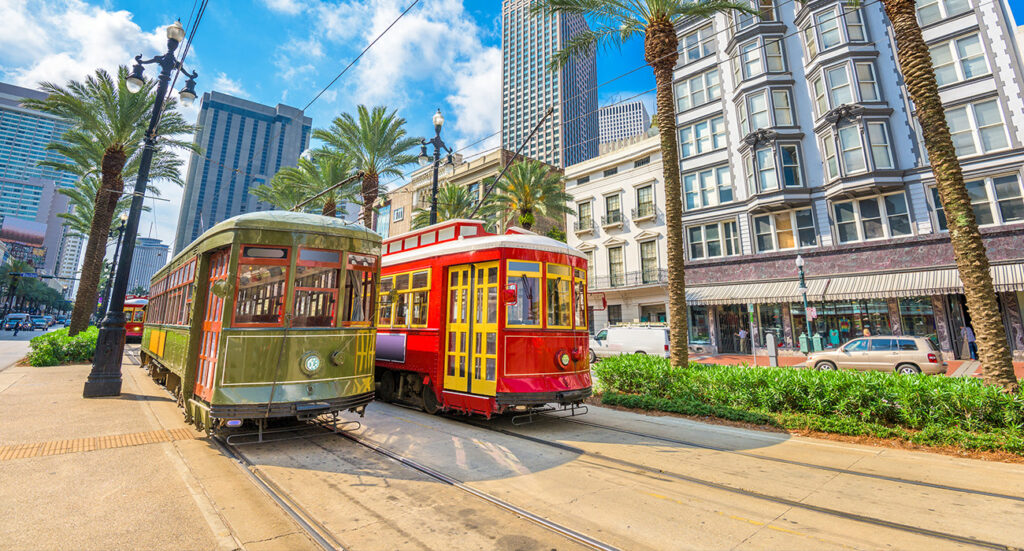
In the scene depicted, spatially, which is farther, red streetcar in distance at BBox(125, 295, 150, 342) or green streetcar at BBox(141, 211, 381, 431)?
red streetcar in distance at BBox(125, 295, 150, 342)

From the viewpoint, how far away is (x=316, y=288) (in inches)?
270

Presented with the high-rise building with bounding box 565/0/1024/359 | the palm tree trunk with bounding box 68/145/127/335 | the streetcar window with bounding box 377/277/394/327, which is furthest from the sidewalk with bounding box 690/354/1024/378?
the palm tree trunk with bounding box 68/145/127/335

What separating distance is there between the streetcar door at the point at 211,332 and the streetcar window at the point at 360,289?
1765 millimetres

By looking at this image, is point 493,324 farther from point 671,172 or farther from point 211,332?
point 671,172

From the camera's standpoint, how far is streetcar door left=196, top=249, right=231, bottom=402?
251 inches

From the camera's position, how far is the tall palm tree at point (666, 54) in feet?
36.6

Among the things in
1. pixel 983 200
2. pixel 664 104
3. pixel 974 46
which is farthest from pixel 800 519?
pixel 974 46

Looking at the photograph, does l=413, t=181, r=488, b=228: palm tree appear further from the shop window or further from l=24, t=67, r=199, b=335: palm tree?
the shop window

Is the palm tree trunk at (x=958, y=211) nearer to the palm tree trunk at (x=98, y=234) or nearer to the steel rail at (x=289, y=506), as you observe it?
the steel rail at (x=289, y=506)

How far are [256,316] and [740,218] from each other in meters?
26.7

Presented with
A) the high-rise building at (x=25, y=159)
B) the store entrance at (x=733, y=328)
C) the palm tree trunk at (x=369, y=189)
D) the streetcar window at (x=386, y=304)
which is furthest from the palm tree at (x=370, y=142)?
the high-rise building at (x=25, y=159)

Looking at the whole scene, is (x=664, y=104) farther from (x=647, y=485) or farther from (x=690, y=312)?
(x=690, y=312)

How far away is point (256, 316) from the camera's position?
253 inches

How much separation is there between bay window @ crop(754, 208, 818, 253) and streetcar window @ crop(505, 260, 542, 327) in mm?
21830
